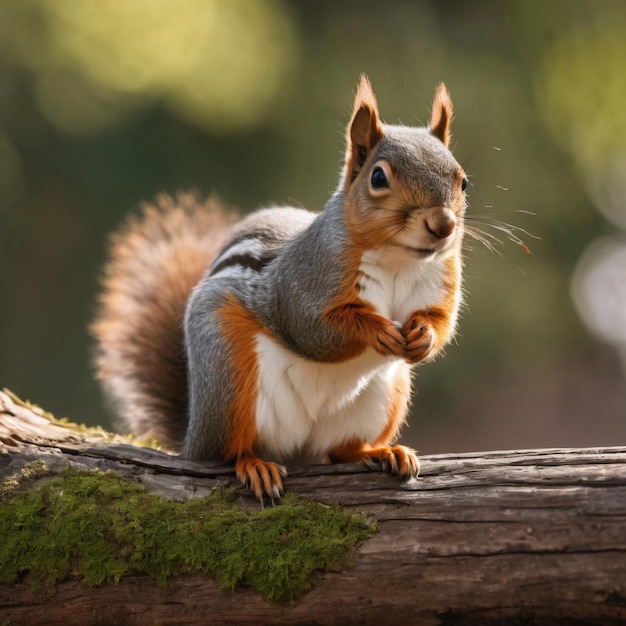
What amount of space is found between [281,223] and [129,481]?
32.2 inches

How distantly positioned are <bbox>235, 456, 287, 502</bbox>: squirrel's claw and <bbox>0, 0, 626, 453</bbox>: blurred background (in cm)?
339

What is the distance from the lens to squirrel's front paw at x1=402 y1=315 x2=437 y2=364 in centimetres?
192

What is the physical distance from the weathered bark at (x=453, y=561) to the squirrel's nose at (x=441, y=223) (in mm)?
500

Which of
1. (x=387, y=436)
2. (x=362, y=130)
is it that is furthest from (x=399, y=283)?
(x=387, y=436)

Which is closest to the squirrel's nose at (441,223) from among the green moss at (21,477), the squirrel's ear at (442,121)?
the squirrel's ear at (442,121)

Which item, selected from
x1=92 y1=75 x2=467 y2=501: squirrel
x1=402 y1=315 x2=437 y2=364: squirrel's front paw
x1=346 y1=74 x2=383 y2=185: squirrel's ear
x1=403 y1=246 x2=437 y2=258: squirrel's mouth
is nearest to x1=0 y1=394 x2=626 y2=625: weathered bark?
x1=92 y1=75 x2=467 y2=501: squirrel

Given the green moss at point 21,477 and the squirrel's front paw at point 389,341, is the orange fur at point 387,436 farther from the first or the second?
the green moss at point 21,477

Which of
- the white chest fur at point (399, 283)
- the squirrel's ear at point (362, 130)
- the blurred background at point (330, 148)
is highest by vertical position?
the blurred background at point (330, 148)

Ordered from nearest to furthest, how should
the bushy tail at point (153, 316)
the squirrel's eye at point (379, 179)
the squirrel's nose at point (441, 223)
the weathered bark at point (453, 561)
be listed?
the weathered bark at point (453, 561), the squirrel's nose at point (441, 223), the squirrel's eye at point (379, 179), the bushy tail at point (153, 316)

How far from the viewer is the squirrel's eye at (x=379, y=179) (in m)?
1.90

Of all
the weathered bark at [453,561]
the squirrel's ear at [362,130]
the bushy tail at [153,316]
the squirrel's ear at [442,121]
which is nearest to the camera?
the weathered bark at [453,561]

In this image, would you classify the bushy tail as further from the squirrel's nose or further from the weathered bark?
the squirrel's nose

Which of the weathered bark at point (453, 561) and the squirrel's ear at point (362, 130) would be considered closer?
the weathered bark at point (453, 561)

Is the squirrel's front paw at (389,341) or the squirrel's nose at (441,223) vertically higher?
the squirrel's nose at (441,223)
